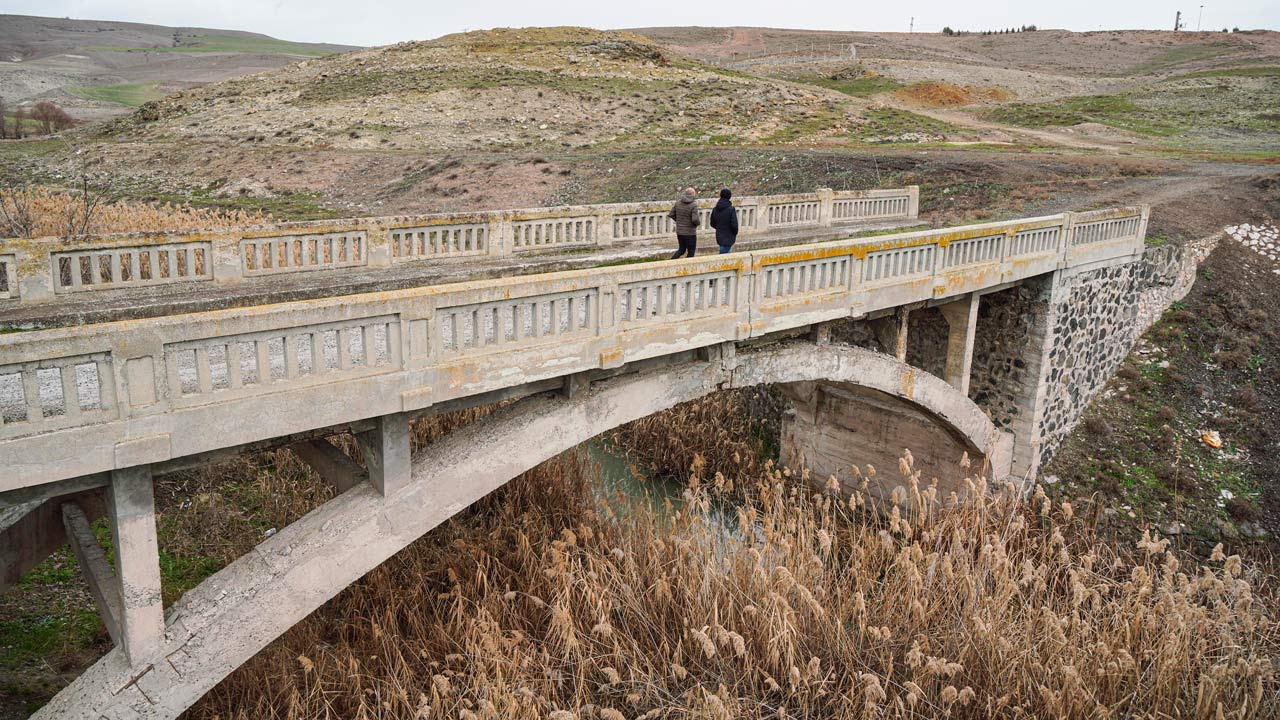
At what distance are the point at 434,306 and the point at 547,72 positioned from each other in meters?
49.3

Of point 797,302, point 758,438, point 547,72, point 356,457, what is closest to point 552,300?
point 797,302

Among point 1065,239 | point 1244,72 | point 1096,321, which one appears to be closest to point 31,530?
point 1065,239

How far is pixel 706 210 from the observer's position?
49.3ft

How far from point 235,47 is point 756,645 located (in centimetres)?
15425

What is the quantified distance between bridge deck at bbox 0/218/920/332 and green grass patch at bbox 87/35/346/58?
12296 centimetres

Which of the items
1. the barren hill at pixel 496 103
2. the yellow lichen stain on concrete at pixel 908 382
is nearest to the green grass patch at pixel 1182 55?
the barren hill at pixel 496 103

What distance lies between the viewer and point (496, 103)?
47.4 meters

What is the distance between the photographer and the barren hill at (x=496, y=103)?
43281 millimetres

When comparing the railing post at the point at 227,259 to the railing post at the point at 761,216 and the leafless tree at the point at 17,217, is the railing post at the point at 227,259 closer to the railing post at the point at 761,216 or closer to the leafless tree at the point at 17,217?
the leafless tree at the point at 17,217

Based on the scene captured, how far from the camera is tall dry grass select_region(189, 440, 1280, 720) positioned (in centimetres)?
697

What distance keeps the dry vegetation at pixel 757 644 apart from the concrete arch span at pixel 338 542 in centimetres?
123

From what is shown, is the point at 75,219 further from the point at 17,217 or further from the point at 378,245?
the point at 378,245

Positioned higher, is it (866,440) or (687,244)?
(687,244)

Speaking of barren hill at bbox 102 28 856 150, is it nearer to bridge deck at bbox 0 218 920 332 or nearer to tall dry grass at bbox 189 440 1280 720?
bridge deck at bbox 0 218 920 332
